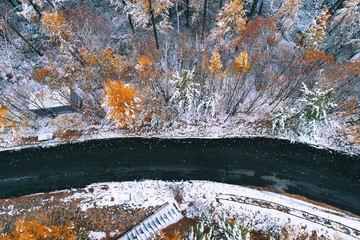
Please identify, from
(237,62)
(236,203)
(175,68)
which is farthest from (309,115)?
(175,68)

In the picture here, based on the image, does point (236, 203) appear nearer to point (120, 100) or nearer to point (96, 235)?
point (96, 235)

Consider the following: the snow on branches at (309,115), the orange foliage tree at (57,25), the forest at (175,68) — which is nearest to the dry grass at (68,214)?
the forest at (175,68)

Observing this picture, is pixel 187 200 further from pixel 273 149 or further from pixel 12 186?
pixel 12 186

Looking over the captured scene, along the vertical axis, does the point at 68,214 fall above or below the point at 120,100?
below

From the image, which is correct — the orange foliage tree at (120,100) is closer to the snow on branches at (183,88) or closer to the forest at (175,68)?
the forest at (175,68)

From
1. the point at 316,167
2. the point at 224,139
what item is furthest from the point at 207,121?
the point at 316,167

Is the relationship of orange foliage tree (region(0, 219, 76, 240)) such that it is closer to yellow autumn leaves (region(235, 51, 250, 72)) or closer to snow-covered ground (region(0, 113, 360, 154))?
snow-covered ground (region(0, 113, 360, 154))
